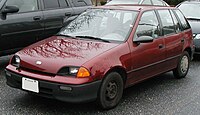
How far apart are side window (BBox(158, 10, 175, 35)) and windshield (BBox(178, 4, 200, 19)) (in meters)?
3.54

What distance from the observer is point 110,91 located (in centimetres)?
441

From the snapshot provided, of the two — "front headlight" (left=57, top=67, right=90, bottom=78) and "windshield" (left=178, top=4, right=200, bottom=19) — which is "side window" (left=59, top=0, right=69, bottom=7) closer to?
"front headlight" (left=57, top=67, right=90, bottom=78)

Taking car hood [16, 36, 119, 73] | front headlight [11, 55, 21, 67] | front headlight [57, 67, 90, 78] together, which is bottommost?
front headlight [11, 55, 21, 67]

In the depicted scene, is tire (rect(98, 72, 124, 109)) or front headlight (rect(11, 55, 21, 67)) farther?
front headlight (rect(11, 55, 21, 67))

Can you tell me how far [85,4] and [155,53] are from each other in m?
3.41

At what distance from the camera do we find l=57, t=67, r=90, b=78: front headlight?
399cm

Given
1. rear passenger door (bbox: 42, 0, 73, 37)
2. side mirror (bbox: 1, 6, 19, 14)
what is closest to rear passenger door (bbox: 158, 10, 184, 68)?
rear passenger door (bbox: 42, 0, 73, 37)

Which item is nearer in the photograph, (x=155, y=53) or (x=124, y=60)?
(x=124, y=60)

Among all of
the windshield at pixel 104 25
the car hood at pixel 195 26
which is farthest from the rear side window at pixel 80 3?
the car hood at pixel 195 26

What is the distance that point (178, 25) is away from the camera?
6191 millimetres

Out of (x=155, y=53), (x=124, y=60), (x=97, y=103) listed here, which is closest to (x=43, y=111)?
(x=97, y=103)

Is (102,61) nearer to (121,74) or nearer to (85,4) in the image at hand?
(121,74)

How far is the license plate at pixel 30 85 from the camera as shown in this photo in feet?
13.4

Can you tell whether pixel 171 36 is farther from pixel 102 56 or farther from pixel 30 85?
pixel 30 85
